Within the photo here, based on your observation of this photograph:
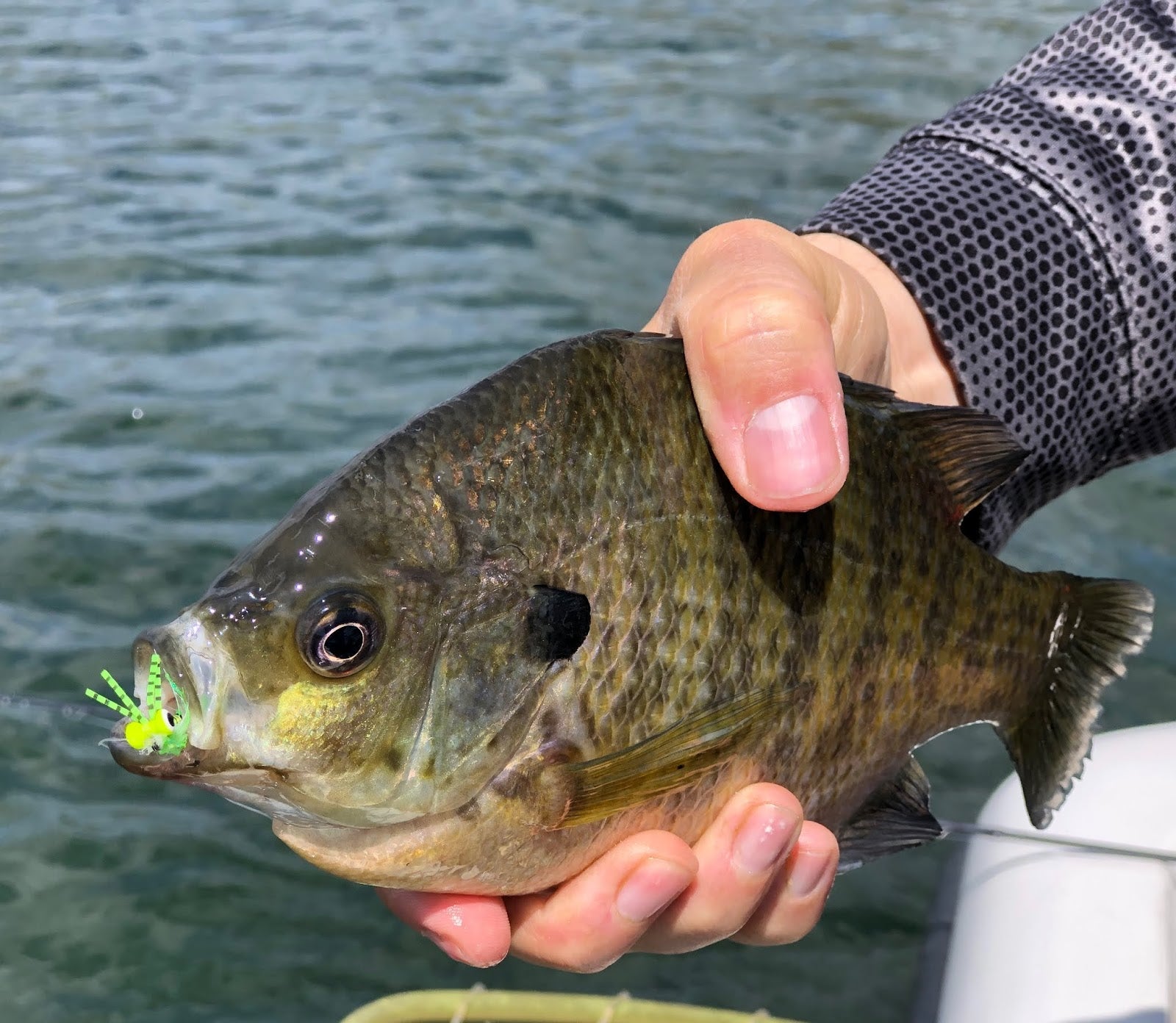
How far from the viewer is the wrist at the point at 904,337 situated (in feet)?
11.9

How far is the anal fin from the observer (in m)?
2.71

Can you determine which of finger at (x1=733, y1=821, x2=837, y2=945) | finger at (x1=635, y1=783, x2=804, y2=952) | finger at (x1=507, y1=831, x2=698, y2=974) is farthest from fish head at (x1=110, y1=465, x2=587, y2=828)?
finger at (x1=733, y1=821, x2=837, y2=945)

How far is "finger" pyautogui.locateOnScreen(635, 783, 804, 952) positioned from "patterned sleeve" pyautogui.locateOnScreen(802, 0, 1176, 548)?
1375 mm

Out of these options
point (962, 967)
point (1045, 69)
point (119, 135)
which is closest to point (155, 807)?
point (962, 967)

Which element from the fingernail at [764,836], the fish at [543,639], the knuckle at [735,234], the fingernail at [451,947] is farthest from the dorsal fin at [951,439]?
the fingernail at [451,947]

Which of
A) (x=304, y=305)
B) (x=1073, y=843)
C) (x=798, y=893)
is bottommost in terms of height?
(x=304, y=305)

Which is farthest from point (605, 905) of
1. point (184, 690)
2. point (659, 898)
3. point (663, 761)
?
point (184, 690)

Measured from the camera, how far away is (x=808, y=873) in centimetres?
278

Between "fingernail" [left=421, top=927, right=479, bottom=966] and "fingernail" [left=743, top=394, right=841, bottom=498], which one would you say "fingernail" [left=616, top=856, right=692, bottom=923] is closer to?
"fingernail" [left=421, top=927, right=479, bottom=966]

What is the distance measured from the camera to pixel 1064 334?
3604mm

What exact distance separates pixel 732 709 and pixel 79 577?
5.32 metres

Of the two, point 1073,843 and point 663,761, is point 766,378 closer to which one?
point 663,761

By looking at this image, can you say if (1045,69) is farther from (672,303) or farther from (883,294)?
(672,303)

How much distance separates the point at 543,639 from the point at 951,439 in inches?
37.8
